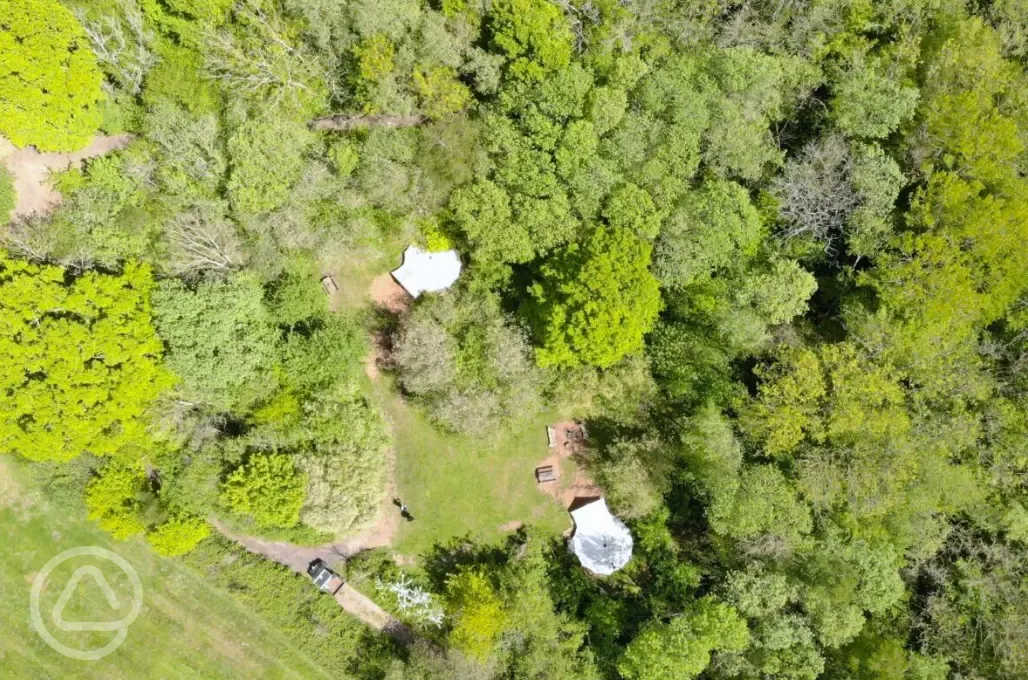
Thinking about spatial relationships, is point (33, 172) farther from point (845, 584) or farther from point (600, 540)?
point (845, 584)

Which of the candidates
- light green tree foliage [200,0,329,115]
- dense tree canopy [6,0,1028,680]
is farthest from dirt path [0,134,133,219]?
light green tree foliage [200,0,329,115]

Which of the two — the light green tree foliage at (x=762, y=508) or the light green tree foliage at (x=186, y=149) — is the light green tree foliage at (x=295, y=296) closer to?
the light green tree foliage at (x=186, y=149)

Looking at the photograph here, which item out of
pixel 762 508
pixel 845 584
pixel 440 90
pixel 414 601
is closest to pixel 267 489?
pixel 414 601

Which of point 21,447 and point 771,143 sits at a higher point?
point 771,143

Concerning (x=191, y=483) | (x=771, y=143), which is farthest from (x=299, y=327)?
(x=771, y=143)

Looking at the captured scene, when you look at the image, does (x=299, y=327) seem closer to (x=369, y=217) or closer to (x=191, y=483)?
(x=369, y=217)

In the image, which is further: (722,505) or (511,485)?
(511,485)

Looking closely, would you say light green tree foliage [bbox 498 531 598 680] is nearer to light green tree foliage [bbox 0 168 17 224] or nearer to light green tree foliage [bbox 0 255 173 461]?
light green tree foliage [bbox 0 255 173 461]
